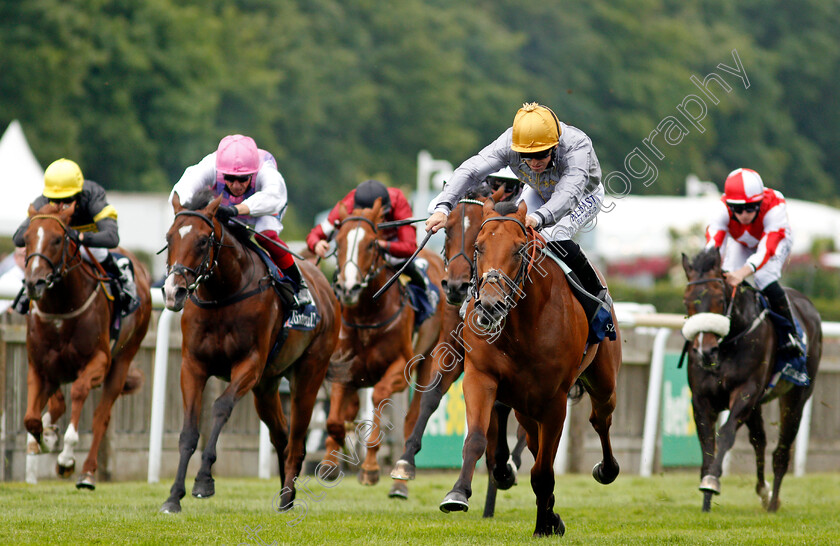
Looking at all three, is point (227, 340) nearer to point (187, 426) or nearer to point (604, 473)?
point (187, 426)

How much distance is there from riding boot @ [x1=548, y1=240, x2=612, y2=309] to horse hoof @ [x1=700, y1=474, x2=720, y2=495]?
2197 mm

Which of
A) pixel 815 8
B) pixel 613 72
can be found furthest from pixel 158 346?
pixel 815 8

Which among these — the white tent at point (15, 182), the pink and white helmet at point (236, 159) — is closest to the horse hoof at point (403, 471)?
the pink and white helmet at point (236, 159)

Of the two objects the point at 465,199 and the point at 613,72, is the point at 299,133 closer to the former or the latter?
the point at 613,72

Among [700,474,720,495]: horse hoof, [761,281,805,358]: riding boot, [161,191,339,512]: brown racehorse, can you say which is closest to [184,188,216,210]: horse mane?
[161,191,339,512]: brown racehorse

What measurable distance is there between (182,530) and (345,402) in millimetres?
3106

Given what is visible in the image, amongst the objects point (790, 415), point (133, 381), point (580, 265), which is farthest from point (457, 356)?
point (790, 415)

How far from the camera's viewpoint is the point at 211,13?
40.6 metres

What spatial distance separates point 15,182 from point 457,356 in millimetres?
14749

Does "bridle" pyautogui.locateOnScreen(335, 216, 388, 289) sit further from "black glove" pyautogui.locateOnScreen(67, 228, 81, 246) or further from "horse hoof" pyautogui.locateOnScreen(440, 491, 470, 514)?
"horse hoof" pyautogui.locateOnScreen(440, 491, 470, 514)

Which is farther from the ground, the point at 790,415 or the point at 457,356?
the point at 457,356

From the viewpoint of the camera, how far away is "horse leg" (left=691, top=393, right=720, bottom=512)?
890 centimetres

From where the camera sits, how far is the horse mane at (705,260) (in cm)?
948

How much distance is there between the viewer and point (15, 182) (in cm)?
2128
